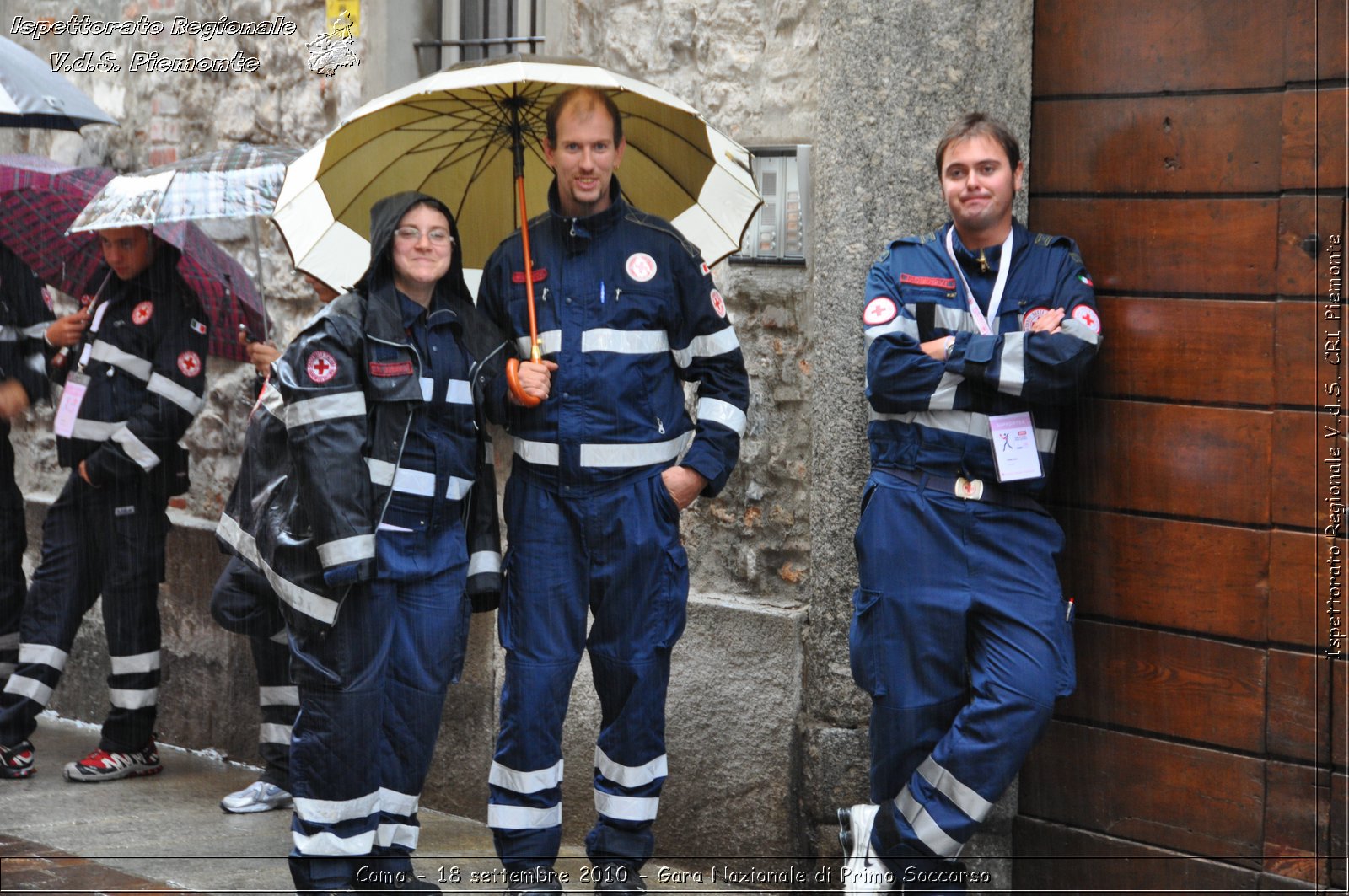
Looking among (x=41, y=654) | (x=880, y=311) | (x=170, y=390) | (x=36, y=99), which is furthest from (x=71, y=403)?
(x=880, y=311)

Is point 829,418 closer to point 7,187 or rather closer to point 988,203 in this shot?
point 988,203

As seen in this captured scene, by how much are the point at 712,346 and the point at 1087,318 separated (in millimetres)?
1109

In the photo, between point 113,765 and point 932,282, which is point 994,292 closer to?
point 932,282

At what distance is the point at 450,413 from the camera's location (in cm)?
465

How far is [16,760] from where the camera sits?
21.4 feet

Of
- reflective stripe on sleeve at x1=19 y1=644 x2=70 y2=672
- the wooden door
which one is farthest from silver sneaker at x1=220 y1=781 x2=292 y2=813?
the wooden door

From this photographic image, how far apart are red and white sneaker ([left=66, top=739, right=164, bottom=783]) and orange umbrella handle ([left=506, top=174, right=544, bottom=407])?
299 centimetres

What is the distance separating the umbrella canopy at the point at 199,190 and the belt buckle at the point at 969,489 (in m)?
2.60

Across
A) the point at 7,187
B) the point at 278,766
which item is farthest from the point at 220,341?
the point at 278,766

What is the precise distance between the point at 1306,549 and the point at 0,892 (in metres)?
4.03

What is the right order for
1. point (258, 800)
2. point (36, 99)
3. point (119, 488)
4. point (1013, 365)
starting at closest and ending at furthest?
1. point (1013, 365)
2. point (36, 99)
3. point (258, 800)
4. point (119, 488)

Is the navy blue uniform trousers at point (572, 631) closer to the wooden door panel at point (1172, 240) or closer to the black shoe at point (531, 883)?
the black shoe at point (531, 883)

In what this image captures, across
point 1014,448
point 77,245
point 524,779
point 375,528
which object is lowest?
point 524,779

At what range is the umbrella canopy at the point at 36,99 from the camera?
5.77 metres
